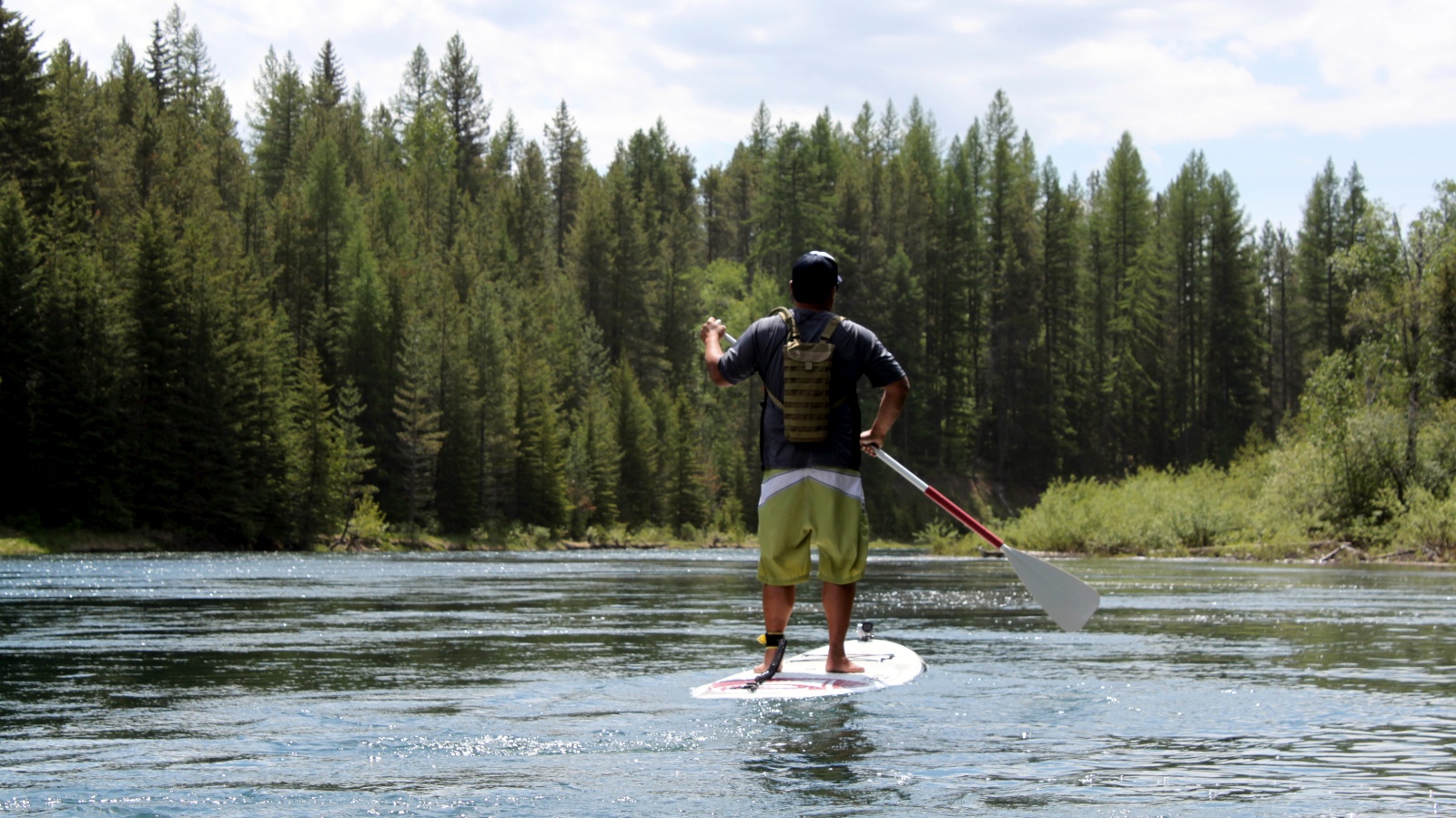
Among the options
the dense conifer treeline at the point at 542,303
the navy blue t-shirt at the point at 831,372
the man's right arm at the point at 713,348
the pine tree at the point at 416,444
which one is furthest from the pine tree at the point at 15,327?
the navy blue t-shirt at the point at 831,372

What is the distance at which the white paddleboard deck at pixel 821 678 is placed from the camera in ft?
25.4

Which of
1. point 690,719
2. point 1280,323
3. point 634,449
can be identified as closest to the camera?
point 690,719

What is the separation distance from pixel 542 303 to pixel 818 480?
74485 millimetres

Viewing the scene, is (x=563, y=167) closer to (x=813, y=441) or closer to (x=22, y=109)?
(x=22, y=109)

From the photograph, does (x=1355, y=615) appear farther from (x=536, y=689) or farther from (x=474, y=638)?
(x=536, y=689)

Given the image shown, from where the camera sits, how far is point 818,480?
317 inches

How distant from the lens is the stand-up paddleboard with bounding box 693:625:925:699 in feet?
25.4

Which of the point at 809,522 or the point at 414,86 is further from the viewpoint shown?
the point at 414,86

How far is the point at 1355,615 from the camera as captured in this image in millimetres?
15680

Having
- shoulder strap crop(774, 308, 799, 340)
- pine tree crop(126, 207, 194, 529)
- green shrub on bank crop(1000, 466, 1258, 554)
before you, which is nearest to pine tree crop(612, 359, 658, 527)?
pine tree crop(126, 207, 194, 529)

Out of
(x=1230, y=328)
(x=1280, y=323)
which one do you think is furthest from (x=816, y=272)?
(x=1280, y=323)

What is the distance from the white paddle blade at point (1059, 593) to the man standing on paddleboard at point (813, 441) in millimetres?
1375

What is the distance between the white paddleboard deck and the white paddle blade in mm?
901

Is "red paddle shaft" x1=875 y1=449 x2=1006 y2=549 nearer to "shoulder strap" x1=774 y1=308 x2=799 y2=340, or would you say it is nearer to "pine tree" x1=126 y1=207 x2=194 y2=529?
"shoulder strap" x1=774 y1=308 x2=799 y2=340
